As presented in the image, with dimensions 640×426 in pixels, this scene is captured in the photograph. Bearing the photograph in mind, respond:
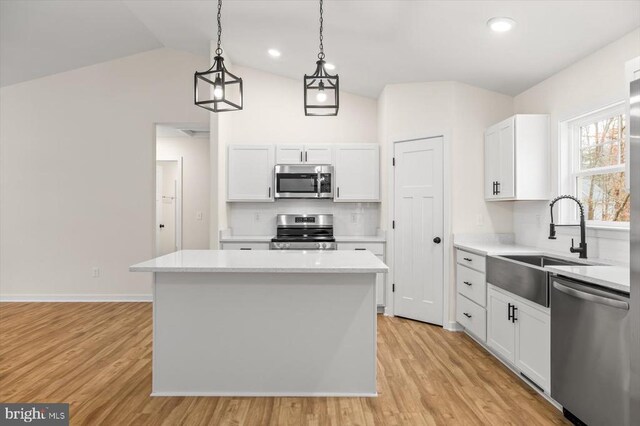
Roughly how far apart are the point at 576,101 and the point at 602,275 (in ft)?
5.73

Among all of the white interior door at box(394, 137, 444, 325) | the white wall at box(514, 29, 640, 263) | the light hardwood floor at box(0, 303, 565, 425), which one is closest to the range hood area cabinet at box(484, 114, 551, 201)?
the white wall at box(514, 29, 640, 263)

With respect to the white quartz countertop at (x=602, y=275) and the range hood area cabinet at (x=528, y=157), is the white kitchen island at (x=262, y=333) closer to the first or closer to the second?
the white quartz countertop at (x=602, y=275)

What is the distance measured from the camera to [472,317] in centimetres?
358

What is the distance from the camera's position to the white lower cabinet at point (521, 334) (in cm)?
246

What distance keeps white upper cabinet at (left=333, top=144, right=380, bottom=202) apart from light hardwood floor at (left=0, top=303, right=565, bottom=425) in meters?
1.69

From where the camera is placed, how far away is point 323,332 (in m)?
2.56

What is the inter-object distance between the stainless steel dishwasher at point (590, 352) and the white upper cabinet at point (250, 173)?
332 centimetres

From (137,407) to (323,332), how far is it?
1.24 meters

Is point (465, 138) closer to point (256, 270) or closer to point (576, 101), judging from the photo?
point (576, 101)

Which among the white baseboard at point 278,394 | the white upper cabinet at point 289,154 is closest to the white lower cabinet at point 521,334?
the white baseboard at point 278,394

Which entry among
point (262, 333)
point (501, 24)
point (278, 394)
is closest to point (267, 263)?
point (262, 333)

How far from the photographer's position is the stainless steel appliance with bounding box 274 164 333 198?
186 inches

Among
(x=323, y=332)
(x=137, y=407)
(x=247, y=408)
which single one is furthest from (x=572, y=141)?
(x=137, y=407)

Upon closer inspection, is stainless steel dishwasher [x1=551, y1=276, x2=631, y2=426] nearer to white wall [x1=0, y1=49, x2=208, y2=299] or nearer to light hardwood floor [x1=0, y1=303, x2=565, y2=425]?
light hardwood floor [x1=0, y1=303, x2=565, y2=425]
